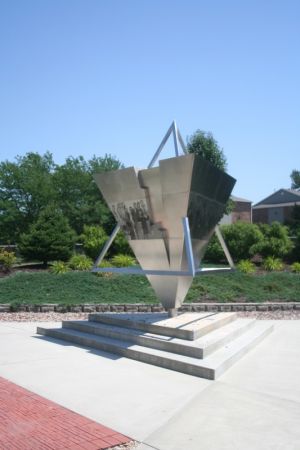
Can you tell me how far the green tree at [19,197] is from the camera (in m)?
32.8

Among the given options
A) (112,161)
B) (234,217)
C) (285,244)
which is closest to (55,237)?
(285,244)

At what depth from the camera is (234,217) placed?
58.8 m

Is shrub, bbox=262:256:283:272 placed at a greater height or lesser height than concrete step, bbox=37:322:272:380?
greater

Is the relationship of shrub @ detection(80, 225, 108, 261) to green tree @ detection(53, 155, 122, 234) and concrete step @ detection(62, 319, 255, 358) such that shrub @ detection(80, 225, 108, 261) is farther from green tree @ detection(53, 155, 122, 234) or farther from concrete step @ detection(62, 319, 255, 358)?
concrete step @ detection(62, 319, 255, 358)

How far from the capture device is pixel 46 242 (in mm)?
20453

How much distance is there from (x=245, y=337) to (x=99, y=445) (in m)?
5.41

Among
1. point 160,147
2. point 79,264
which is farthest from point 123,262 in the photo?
point 160,147

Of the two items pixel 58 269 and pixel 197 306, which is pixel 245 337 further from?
pixel 58 269

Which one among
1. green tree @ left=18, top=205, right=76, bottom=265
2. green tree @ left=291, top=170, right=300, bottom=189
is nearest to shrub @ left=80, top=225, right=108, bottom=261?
green tree @ left=18, top=205, right=76, bottom=265

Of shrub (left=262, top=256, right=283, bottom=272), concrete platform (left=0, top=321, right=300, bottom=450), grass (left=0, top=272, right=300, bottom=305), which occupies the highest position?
shrub (left=262, top=256, right=283, bottom=272)

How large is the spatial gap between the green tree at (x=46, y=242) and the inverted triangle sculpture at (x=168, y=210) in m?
10.9

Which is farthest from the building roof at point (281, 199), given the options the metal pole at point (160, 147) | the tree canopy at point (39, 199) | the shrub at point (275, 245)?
the metal pole at point (160, 147)

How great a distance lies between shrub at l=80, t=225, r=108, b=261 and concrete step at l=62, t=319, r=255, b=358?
39.2 feet

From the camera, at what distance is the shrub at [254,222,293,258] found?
2109 cm
